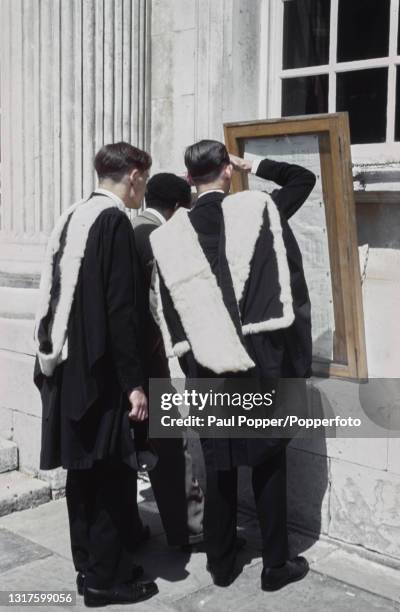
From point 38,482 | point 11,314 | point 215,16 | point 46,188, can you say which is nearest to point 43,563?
point 38,482

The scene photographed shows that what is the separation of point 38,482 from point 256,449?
6.37ft

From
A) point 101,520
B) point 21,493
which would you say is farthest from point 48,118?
point 101,520

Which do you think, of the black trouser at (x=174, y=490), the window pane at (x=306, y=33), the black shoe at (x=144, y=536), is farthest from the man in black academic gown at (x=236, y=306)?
the window pane at (x=306, y=33)

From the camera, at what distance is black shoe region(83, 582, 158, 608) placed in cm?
366

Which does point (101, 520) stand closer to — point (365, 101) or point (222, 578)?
point (222, 578)

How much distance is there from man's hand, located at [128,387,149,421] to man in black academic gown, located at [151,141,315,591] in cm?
27

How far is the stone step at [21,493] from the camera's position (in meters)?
4.86

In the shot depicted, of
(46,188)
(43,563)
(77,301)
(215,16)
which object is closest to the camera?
(77,301)

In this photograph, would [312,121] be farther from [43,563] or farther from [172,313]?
[43,563]

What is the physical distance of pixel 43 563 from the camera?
13.6 feet

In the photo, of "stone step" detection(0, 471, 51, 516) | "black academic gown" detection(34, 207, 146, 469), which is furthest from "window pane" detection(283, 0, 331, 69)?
"stone step" detection(0, 471, 51, 516)

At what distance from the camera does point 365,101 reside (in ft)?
14.9

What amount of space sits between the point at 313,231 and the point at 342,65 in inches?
39.2

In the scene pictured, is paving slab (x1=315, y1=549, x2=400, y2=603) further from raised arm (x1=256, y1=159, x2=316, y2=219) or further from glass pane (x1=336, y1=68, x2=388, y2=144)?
glass pane (x1=336, y1=68, x2=388, y2=144)
